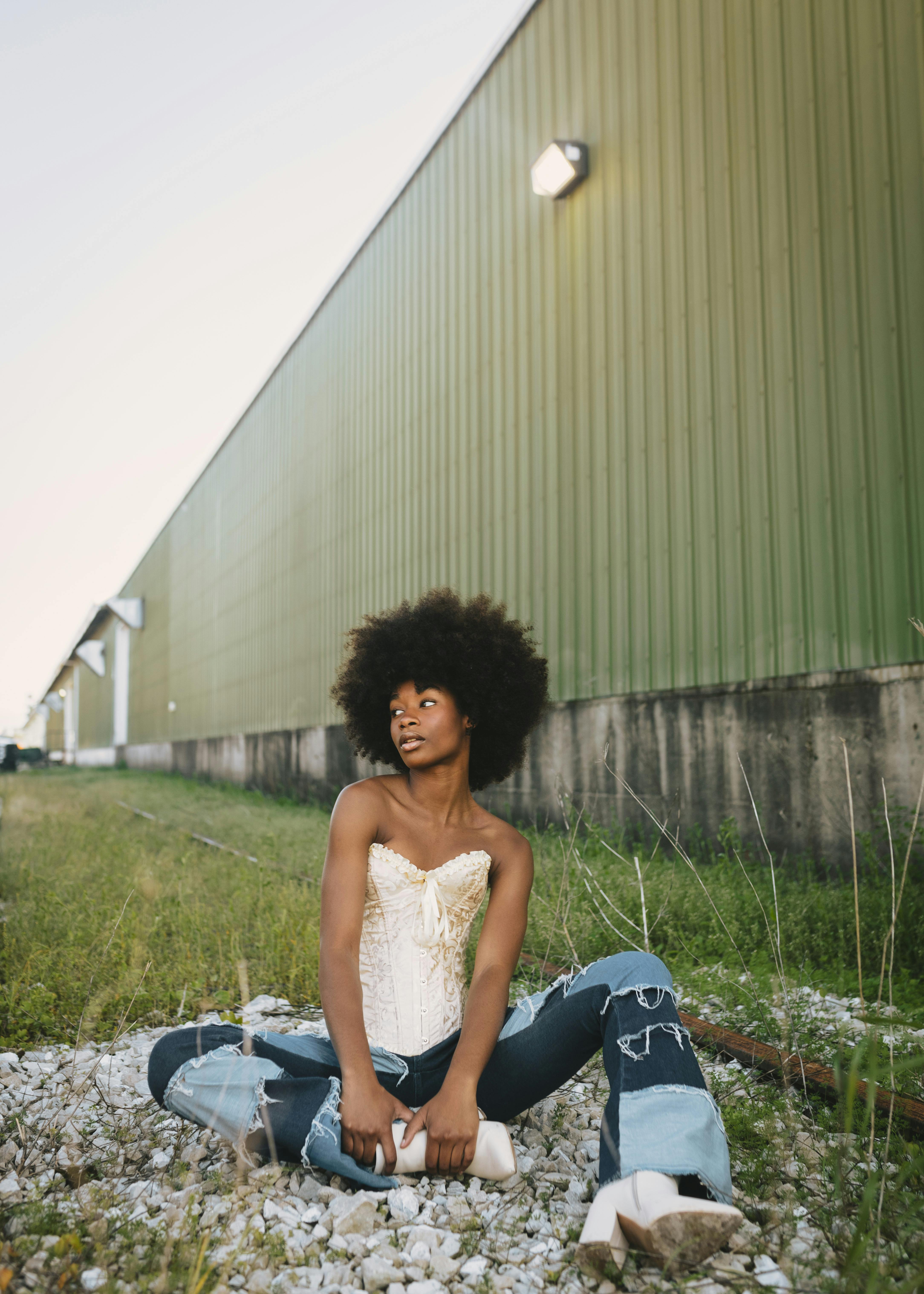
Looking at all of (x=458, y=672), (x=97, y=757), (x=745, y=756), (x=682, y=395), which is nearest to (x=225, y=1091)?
(x=458, y=672)

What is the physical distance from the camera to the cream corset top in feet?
7.21

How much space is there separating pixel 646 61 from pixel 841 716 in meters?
5.69

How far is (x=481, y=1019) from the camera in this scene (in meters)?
2.10

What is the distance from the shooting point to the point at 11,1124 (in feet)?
7.77

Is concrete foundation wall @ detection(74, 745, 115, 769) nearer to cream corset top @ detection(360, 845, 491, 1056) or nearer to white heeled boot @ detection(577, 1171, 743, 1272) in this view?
cream corset top @ detection(360, 845, 491, 1056)

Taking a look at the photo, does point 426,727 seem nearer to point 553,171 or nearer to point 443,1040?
point 443,1040

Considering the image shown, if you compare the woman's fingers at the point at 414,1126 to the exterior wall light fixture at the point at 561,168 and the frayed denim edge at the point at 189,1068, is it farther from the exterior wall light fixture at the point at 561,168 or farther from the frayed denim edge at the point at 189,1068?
the exterior wall light fixture at the point at 561,168

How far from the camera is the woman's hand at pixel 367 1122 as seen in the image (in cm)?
190

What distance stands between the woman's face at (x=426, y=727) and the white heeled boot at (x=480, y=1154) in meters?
0.87

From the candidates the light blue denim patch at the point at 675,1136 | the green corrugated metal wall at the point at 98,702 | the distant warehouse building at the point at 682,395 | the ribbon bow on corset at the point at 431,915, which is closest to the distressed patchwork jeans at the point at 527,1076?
the light blue denim patch at the point at 675,1136

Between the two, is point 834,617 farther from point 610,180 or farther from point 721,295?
point 610,180

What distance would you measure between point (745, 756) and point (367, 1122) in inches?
191

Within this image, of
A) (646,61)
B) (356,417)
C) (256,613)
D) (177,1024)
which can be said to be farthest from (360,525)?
(177,1024)

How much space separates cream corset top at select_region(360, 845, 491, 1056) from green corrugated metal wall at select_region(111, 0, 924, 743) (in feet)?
13.4
